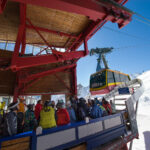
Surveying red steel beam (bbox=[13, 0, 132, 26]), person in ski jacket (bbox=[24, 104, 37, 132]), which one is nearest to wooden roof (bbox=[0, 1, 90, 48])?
red steel beam (bbox=[13, 0, 132, 26])


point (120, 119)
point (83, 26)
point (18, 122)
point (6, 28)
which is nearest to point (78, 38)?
point (83, 26)

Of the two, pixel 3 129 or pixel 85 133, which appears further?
pixel 85 133

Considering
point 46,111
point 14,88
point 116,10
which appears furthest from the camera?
point 14,88

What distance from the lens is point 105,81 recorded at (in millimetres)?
11398

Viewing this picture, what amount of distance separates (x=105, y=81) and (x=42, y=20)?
9043 mm

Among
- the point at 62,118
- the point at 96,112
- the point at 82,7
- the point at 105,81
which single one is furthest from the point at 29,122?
the point at 105,81

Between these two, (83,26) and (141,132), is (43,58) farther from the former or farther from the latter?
(141,132)

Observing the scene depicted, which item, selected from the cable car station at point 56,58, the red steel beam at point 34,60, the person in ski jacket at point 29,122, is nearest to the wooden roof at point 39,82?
the cable car station at point 56,58

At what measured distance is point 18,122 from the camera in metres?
2.42

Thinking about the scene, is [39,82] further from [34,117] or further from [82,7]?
[82,7]

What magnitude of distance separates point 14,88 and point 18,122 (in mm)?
6979

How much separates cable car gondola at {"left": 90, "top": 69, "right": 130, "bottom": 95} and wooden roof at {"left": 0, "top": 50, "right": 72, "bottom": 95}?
150 inches

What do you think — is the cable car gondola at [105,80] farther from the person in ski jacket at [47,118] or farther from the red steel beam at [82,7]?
the person in ski jacket at [47,118]

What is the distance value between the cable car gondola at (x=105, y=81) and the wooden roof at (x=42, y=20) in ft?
22.0
